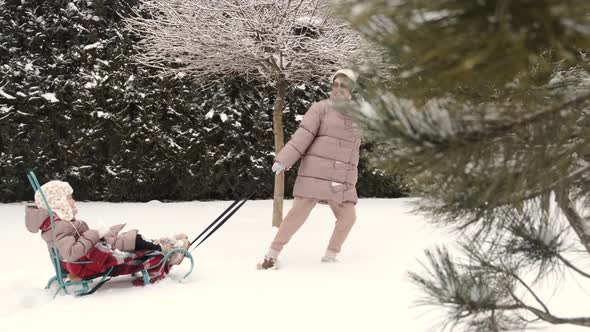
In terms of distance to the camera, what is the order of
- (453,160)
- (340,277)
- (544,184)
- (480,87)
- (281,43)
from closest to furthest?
1. (453,160)
2. (544,184)
3. (480,87)
4. (340,277)
5. (281,43)

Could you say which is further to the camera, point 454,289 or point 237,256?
point 237,256

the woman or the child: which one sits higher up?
the woman

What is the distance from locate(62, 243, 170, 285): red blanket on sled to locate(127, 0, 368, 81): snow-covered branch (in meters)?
2.58

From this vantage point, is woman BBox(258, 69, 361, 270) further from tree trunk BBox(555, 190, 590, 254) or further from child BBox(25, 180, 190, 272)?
tree trunk BBox(555, 190, 590, 254)

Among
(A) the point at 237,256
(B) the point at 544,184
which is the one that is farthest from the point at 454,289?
(A) the point at 237,256

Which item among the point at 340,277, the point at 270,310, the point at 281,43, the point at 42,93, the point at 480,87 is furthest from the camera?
the point at 42,93

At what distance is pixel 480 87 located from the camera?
1.25 metres

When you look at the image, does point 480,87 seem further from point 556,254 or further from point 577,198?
point 556,254

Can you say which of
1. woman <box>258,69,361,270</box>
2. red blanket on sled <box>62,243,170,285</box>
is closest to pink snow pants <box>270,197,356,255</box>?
woman <box>258,69,361,270</box>

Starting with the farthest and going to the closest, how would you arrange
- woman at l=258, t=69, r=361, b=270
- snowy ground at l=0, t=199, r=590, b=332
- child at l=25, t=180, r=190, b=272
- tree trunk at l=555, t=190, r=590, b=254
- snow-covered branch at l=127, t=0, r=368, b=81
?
1. snow-covered branch at l=127, t=0, r=368, b=81
2. woman at l=258, t=69, r=361, b=270
3. child at l=25, t=180, r=190, b=272
4. snowy ground at l=0, t=199, r=590, b=332
5. tree trunk at l=555, t=190, r=590, b=254

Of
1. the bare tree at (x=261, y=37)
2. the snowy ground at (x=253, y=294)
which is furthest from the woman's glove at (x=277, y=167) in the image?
the bare tree at (x=261, y=37)

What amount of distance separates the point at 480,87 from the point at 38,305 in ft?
9.05

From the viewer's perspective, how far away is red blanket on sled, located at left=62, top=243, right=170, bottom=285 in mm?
3104

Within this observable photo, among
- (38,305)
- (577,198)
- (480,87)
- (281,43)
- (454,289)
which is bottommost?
(38,305)
